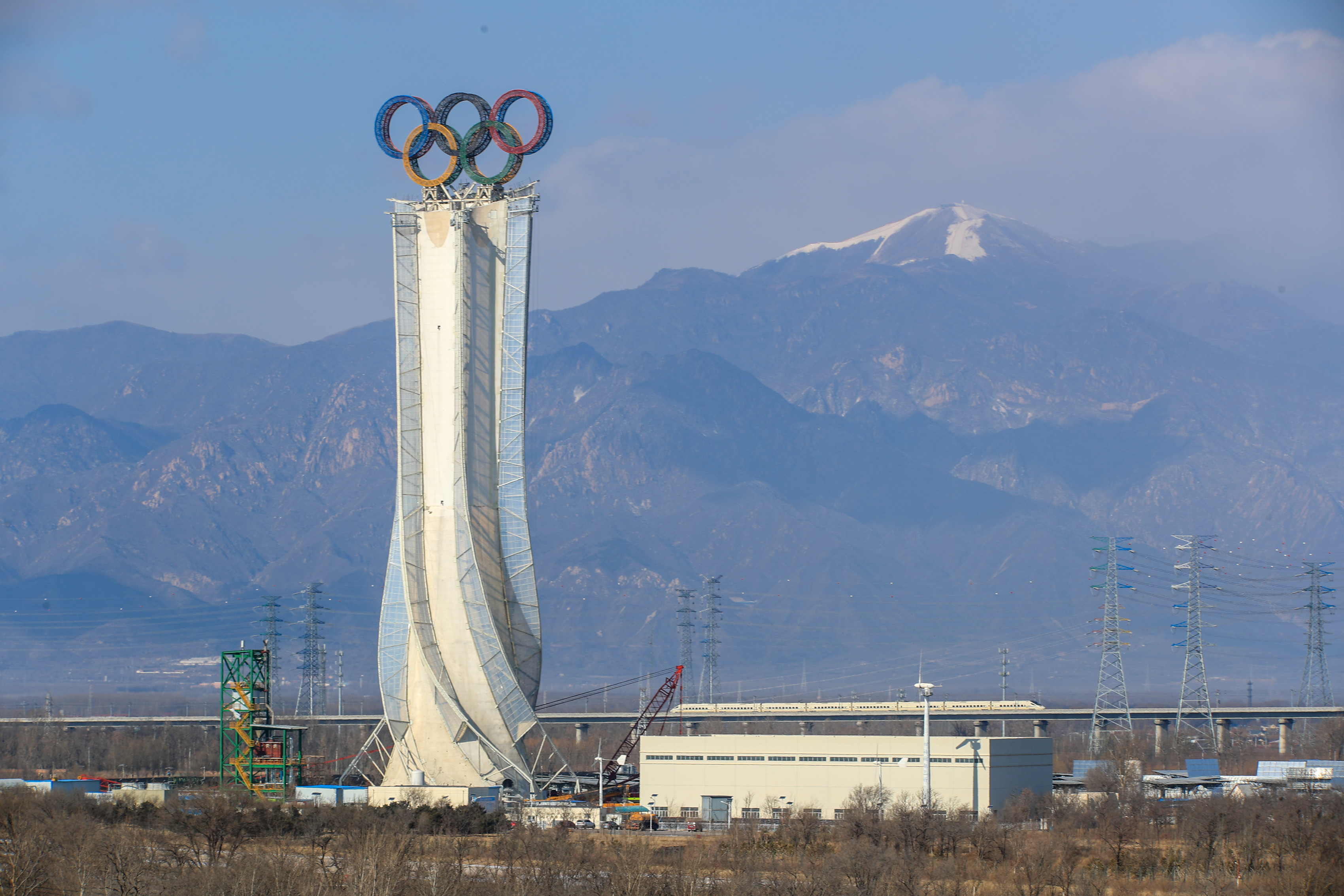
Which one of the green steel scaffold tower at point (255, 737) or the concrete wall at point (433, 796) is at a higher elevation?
the green steel scaffold tower at point (255, 737)

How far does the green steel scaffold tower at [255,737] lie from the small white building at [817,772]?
26.6m

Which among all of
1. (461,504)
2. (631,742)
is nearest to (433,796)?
(461,504)

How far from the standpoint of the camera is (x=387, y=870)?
7769 centimetres

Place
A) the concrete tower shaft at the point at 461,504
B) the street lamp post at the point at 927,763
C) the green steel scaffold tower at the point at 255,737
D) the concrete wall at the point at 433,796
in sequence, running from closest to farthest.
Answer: the concrete wall at the point at 433,796 < the street lamp post at the point at 927,763 < the concrete tower shaft at the point at 461,504 < the green steel scaffold tower at the point at 255,737

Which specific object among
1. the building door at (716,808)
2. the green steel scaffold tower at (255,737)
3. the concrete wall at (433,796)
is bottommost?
the building door at (716,808)

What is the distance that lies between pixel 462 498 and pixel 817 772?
3304 cm

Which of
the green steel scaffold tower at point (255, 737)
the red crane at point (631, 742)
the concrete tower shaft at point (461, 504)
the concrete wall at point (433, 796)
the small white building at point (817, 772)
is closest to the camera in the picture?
the concrete wall at point (433, 796)

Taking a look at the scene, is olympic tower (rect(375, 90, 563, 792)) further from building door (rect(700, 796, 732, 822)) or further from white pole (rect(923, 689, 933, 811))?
white pole (rect(923, 689, 933, 811))

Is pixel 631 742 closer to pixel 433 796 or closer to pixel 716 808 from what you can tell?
pixel 716 808

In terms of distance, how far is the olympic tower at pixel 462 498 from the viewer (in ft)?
407

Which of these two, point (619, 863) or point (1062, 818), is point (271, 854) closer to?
point (619, 863)

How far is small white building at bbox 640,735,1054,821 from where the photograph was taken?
12738 cm

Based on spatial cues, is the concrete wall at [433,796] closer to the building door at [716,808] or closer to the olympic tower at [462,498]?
the olympic tower at [462,498]

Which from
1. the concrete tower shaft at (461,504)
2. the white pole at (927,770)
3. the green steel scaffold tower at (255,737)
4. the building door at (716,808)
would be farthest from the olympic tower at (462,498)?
the white pole at (927,770)
